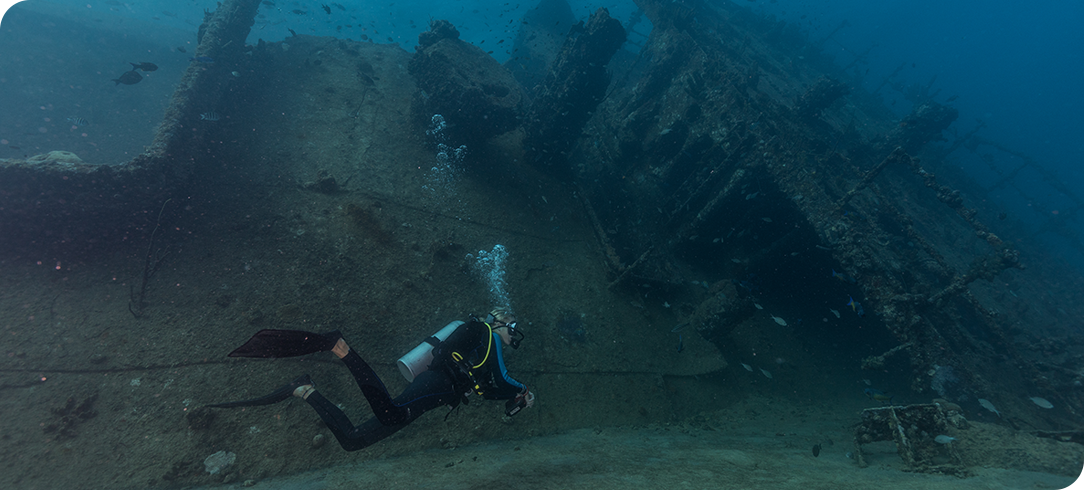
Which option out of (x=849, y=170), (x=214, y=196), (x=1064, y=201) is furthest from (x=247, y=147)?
(x=1064, y=201)

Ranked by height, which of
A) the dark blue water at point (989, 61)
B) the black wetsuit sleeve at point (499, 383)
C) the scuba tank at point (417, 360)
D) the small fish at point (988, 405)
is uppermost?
the dark blue water at point (989, 61)

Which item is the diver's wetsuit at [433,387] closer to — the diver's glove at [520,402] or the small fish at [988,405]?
the diver's glove at [520,402]

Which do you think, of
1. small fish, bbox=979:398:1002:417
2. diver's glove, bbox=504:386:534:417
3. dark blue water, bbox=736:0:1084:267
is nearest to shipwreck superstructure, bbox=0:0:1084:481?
small fish, bbox=979:398:1002:417

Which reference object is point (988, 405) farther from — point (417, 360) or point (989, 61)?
point (989, 61)

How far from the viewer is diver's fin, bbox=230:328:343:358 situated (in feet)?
10.5

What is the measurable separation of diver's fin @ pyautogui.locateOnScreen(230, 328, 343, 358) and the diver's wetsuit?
26 centimetres

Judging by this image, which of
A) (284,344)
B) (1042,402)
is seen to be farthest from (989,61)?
(284,344)

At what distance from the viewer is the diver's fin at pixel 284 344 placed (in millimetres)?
3189

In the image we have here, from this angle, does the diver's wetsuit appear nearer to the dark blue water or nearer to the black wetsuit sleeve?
the black wetsuit sleeve

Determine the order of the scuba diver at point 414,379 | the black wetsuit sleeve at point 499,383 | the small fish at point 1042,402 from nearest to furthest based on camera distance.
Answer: the scuba diver at point 414,379 < the black wetsuit sleeve at point 499,383 < the small fish at point 1042,402

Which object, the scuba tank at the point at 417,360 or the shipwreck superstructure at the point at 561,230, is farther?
the shipwreck superstructure at the point at 561,230

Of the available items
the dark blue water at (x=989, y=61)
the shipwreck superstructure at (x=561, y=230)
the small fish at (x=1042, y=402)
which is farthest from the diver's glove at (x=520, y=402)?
the dark blue water at (x=989, y=61)

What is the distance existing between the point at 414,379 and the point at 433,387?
11.2 inches

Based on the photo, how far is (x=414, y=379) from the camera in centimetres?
412
